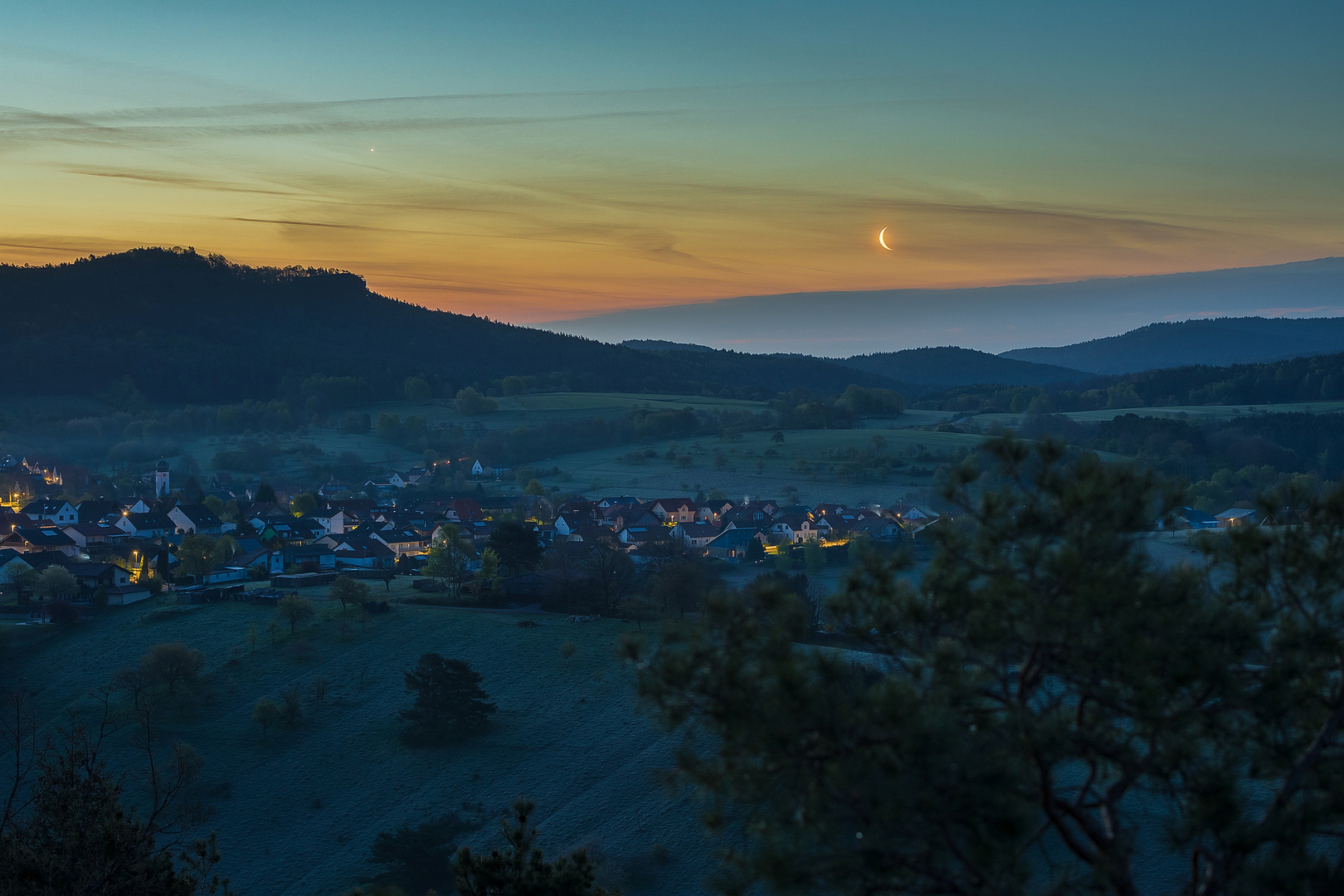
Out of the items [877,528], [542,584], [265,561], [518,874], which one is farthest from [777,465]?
[518,874]

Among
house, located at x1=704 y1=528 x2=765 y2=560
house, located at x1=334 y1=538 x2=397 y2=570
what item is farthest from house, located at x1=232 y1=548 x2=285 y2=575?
house, located at x1=704 y1=528 x2=765 y2=560

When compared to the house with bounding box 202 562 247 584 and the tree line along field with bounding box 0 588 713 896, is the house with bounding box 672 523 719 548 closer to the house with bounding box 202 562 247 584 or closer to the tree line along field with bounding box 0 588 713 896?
the house with bounding box 202 562 247 584

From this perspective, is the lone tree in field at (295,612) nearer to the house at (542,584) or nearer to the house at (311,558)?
the house at (542,584)

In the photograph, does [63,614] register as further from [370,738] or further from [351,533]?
[351,533]

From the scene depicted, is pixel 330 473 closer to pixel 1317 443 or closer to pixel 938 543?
pixel 1317 443

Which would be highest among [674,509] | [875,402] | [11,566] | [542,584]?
[875,402]

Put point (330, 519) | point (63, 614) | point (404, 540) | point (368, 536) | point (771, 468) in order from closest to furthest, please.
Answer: point (63, 614), point (368, 536), point (404, 540), point (330, 519), point (771, 468)

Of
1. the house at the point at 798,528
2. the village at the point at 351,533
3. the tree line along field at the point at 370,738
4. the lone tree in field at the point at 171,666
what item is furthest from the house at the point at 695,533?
the lone tree in field at the point at 171,666
